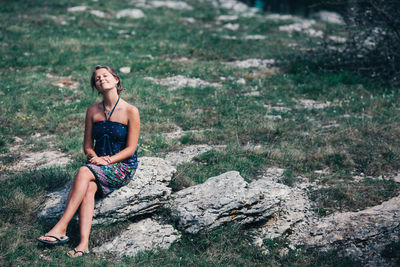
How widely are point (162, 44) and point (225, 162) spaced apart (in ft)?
30.6

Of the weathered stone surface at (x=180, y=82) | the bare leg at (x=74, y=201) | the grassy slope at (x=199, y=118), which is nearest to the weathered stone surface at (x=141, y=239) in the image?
the grassy slope at (x=199, y=118)

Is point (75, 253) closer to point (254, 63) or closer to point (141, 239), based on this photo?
point (141, 239)

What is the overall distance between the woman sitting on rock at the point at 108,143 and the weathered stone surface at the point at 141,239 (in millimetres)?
442

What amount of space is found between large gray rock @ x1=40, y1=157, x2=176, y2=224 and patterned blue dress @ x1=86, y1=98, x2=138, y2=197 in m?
0.11

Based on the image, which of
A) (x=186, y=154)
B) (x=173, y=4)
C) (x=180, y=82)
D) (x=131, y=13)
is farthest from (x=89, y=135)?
(x=173, y=4)

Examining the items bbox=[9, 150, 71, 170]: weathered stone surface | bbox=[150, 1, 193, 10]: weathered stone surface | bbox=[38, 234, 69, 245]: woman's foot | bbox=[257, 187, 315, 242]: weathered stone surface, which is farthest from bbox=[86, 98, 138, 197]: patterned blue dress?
bbox=[150, 1, 193, 10]: weathered stone surface

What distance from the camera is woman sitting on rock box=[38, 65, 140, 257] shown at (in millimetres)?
4320

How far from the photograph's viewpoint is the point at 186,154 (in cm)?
662

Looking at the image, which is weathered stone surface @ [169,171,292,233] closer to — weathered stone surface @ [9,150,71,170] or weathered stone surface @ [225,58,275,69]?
weathered stone surface @ [9,150,71,170]

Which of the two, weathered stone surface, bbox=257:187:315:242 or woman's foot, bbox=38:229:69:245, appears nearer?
woman's foot, bbox=38:229:69:245

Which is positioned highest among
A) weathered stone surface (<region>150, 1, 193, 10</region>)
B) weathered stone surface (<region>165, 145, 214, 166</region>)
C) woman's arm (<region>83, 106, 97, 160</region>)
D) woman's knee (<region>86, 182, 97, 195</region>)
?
weathered stone surface (<region>150, 1, 193, 10</region>)

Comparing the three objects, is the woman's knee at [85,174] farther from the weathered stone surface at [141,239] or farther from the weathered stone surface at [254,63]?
the weathered stone surface at [254,63]

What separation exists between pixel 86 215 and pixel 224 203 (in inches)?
65.0

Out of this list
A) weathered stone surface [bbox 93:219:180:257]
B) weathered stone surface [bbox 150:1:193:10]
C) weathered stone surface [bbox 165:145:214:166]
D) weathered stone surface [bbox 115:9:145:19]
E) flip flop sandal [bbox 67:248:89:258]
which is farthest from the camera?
weathered stone surface [bbox 150:1:193:10]
